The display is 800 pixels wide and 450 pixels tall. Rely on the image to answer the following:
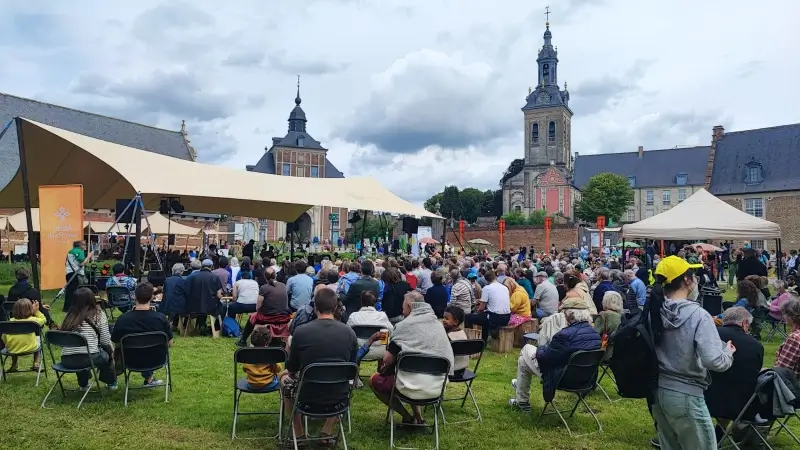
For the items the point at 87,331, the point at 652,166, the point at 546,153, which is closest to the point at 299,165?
the point at 546,153

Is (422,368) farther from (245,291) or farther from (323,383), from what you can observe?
(245,291)

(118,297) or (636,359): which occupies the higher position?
(636,359)

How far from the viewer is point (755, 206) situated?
4319cm

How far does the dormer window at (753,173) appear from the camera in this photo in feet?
141

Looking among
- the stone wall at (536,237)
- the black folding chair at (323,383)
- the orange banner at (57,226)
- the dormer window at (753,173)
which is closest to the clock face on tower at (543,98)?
the stone wall at (536,237)

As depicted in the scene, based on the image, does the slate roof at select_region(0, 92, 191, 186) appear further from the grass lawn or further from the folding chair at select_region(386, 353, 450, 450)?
the folding chair at select_region(386, 353, 450, 450)

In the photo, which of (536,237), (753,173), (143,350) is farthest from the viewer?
(536,237)

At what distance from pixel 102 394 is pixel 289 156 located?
201ft

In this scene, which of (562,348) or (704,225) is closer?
(562,348)

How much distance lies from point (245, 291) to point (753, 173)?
46.0m

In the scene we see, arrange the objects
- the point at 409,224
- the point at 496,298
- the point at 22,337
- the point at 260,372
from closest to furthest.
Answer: the point at 260,372 < the point at 22,337 < the point at 496,298 < the point at 409,224

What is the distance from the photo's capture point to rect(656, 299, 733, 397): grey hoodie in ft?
9.43

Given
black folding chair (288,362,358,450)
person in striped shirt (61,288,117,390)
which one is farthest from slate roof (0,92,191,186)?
black folding chair (288,362,358,450)

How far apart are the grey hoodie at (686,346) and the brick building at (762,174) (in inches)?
1695
